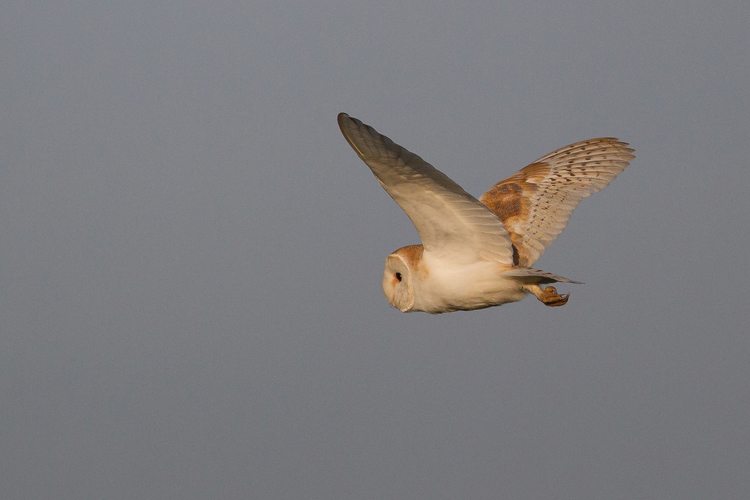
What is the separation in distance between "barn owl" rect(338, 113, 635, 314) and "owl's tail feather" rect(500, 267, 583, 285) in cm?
1

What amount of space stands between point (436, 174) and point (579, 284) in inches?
65.6

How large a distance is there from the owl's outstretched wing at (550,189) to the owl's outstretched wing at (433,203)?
54.5 inches

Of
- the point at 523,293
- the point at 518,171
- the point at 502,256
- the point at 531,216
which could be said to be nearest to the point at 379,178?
the point at 502,256

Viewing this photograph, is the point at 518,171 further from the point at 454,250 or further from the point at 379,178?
the point at 379,178

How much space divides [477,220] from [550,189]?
8.45ft

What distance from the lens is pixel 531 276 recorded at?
298 inches

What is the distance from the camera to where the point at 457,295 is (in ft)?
26.4

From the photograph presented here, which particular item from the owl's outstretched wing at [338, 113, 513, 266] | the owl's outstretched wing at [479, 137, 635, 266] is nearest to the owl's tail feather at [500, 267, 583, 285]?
the owl's outstretched wing at [338, 113, 513, 266]

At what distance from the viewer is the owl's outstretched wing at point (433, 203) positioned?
6.05 metres

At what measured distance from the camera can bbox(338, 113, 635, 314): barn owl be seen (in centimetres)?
657

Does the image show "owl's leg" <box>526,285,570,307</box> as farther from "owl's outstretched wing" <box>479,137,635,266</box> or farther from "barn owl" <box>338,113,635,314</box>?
"owl's outstretched wing" <box>479,137,635,266</box>

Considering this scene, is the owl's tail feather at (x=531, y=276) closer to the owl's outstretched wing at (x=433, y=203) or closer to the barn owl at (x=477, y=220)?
the barn owl at (x=477, y=220)

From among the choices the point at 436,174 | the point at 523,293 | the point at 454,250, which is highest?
the point at 436,174

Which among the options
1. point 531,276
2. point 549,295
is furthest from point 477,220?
point 549,295
